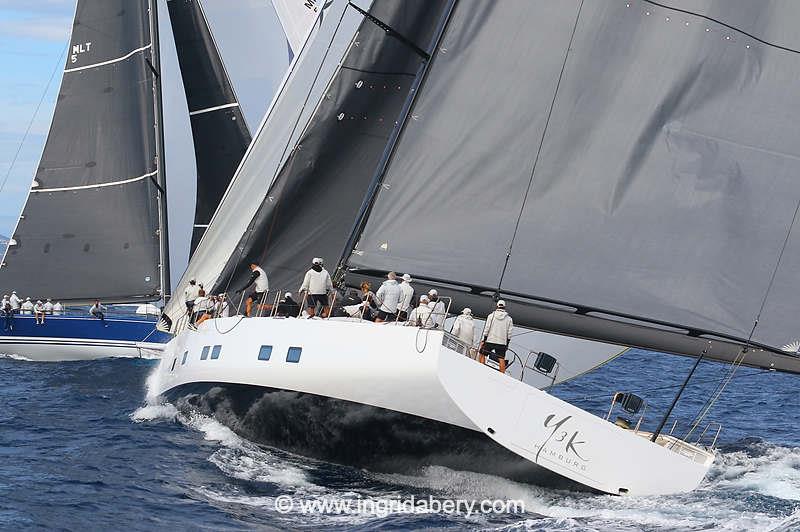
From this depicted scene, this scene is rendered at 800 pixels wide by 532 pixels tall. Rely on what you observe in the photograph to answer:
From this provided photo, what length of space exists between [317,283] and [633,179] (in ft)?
17.0

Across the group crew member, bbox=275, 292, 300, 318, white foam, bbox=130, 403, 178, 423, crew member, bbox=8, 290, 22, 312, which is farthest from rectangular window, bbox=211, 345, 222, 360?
crew member, bbox=8, 290, 22, 312

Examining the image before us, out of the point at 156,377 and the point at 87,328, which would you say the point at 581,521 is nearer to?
the point at 156,377

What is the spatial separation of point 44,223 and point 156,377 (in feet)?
43.0

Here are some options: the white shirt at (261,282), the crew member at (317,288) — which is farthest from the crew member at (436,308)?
the white shirt at (261,282)

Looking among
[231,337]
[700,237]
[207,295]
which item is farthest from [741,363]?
[207,295]

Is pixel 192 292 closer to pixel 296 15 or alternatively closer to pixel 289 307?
pixel 289 307

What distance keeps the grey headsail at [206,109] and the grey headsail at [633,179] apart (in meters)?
19.0

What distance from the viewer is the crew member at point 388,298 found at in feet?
61.7

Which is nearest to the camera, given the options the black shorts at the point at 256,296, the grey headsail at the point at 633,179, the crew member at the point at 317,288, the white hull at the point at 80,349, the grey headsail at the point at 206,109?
the grey headsail at the point at 633,179

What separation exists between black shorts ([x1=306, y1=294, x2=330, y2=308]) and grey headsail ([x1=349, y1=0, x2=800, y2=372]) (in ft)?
5.96

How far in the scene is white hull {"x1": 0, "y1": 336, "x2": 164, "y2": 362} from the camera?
35.6 metres

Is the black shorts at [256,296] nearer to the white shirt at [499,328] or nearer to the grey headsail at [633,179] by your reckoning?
the grey headsail at [633,179]

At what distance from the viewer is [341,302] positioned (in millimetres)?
20156

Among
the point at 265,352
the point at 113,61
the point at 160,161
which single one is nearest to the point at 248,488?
the point at 265,352
